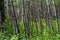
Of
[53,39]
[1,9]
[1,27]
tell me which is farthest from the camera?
[1,9]

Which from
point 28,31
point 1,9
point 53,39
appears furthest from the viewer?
point 1,9

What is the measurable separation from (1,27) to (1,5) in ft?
5.04

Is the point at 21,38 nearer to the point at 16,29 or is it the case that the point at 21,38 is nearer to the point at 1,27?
the point at 16,29

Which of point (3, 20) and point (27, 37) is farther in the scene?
point (3, 20)

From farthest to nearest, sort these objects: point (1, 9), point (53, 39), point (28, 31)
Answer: point (1, 9) → point (28, 31) → point (53, 39)

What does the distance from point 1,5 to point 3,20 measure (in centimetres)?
88

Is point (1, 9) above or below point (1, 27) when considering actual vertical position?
above

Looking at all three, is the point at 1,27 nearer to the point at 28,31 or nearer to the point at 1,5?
the point at 1,5

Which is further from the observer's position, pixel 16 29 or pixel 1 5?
pixel 1 5

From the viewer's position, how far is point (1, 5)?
12242 millimetres

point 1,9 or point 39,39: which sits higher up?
point 1,9

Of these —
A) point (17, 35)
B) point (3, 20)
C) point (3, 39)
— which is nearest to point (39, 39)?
point (17, 35)

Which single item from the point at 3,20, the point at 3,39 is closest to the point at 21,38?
the point at 3,39

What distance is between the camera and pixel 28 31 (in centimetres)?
955
